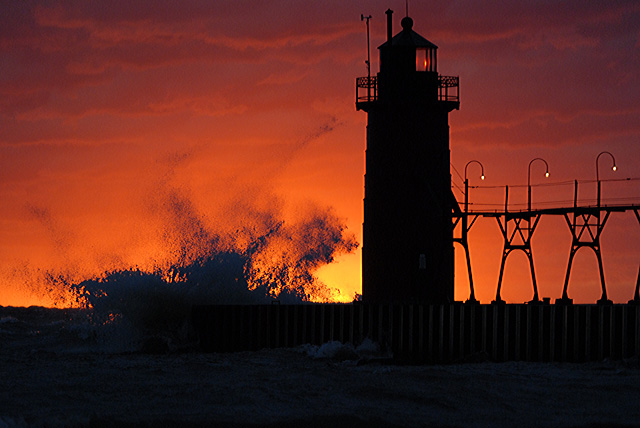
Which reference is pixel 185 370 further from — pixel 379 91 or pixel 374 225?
pixel 379 91

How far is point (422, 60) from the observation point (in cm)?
3566

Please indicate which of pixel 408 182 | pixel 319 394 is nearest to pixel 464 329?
pixel 319 394

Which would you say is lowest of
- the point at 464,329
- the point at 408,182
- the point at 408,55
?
the point at 464,329

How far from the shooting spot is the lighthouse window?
35.6m

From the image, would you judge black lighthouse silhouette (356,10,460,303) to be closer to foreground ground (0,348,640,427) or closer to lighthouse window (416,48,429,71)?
lighthouse window (416,48,429,71)

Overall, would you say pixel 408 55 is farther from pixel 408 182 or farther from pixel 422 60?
pixel 408 182

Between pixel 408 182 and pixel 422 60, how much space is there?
429cm

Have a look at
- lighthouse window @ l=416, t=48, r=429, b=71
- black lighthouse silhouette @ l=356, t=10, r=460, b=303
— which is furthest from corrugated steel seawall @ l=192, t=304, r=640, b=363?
lighthouse window @ l=416, t=48, r=429, b=71

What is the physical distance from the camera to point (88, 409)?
18.1m

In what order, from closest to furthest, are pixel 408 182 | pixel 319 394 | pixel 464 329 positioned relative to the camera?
pixel 319 394, pixel 464 329, pixel 408 182

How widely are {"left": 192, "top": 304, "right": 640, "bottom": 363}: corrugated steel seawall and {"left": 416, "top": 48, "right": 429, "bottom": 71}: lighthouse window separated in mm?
10939

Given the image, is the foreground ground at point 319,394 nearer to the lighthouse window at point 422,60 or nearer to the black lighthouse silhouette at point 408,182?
the black lighthouse silhouette at point 408,182

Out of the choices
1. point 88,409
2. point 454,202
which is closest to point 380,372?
point 88,409

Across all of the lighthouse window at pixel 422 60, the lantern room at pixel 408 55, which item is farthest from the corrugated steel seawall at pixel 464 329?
the lighthouse window at pixel 422 60
